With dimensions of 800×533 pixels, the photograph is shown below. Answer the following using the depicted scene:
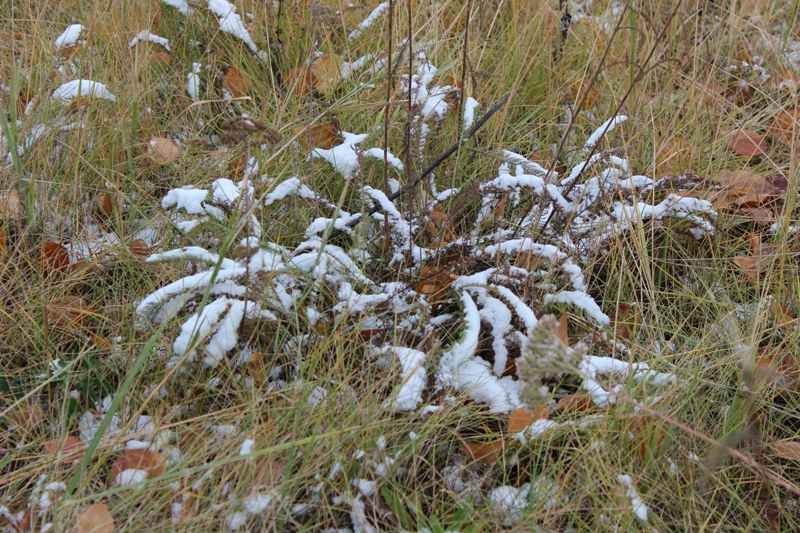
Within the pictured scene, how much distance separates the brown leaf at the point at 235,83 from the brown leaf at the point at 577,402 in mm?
1372

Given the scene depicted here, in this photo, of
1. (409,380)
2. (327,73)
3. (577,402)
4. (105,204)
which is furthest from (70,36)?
(577,402)

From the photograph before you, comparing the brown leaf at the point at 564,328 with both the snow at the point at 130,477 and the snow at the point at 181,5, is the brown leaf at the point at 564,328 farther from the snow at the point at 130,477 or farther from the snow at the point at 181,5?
the snow at the point at 181,5

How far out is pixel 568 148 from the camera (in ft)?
6.66

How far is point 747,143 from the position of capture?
2094 mm

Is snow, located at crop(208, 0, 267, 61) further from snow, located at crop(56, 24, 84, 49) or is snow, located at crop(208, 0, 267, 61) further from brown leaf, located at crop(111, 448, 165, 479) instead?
brown leaf, located at crop(111, 448, 165, 479)

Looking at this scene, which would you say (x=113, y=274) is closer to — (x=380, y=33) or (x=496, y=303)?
(x=496, y=303)

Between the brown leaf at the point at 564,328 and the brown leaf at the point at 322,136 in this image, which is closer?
the brown leaf at the point at 564,328

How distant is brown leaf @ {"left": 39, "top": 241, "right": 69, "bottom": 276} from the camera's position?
162 cm

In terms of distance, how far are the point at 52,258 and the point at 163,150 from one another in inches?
17.2

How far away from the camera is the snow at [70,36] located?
2066 mm

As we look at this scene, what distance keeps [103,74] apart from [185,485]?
1.36 meters

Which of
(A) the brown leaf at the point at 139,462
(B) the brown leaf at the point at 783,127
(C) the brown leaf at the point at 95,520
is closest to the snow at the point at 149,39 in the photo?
(A) the brown leaf at the point at 139,462

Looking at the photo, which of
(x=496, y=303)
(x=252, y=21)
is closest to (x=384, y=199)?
(x=496, y=303)

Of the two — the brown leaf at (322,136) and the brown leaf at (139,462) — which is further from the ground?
the brown leaf at (322,136)
